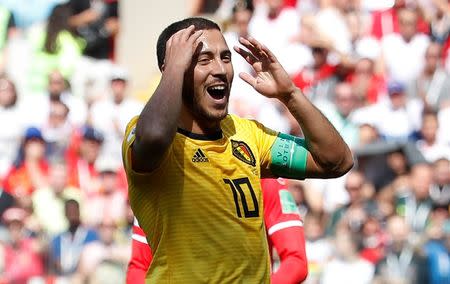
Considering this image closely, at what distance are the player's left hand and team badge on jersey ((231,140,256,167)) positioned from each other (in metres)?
0.24

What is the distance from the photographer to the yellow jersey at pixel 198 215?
476 centimetres

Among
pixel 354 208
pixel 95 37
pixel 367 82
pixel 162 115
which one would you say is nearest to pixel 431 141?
pixel 367 82

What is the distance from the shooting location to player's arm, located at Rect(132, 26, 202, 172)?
178 inches

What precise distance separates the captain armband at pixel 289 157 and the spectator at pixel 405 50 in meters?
7.67

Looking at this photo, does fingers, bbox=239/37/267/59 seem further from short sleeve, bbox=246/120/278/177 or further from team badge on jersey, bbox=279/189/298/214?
team badge on jersey, bbox=279/189/298/214

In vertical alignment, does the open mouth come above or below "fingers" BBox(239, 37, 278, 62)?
below

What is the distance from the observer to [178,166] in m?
4.79

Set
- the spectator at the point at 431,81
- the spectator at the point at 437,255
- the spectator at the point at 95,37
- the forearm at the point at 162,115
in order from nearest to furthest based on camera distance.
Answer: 1. the forearm at the point at 162,115
2. the spectator at the point at 437,255
3. the spectator at the point at 431,81
4. the spectator at the point at 95,37

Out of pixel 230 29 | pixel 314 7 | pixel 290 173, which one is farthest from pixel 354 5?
pixel 290 173

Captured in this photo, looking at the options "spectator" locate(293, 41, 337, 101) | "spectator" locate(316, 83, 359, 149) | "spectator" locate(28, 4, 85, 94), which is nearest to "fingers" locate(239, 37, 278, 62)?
"spectator" locate(316, 83, 359, 149)

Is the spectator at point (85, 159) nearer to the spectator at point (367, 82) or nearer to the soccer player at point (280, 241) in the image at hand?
the spectator at point (367, 82)

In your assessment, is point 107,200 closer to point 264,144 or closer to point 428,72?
point 428,72

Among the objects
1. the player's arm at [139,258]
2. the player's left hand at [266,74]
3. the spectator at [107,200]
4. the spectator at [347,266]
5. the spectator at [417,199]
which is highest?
the player's left hand at [266,74]

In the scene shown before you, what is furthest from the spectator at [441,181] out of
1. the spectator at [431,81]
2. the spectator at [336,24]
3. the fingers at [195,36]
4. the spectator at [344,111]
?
the fingers at [195,36]
